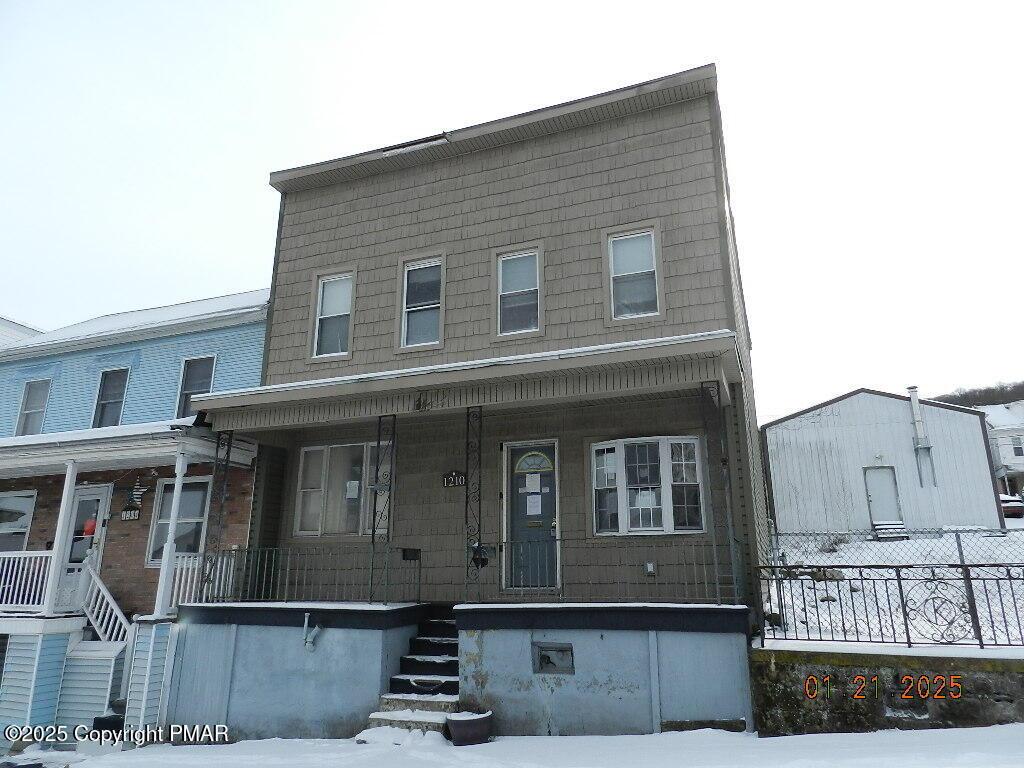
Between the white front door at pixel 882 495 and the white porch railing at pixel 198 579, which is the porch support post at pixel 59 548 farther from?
the white front door at pixel 882 495

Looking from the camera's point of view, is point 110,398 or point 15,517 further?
point 110,398

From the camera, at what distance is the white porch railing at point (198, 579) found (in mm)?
9961

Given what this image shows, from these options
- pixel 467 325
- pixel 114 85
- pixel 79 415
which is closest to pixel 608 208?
pixel 467 325

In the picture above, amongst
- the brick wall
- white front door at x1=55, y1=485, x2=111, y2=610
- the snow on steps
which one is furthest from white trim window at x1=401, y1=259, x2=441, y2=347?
white front door at x1=55, y1=485, x2=111, y2=610

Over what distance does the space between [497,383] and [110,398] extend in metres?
9.94

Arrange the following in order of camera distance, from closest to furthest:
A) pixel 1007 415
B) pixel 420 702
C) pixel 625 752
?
pixel 625 752 → pixel 420 702 → pixel 1007 415

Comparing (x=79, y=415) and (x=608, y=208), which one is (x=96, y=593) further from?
(x=608, y=208)

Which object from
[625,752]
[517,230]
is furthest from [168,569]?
[517,230]

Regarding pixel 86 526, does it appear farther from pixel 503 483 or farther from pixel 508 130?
pixel 508 130

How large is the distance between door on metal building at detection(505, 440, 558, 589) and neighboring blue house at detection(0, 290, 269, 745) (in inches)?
180

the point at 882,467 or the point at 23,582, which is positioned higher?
the point at 882,467

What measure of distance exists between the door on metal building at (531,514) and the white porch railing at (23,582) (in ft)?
25.3

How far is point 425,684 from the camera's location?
8039 mm

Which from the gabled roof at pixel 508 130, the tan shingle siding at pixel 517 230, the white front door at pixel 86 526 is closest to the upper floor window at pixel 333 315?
the tan shingle siding at pixel 517 230
